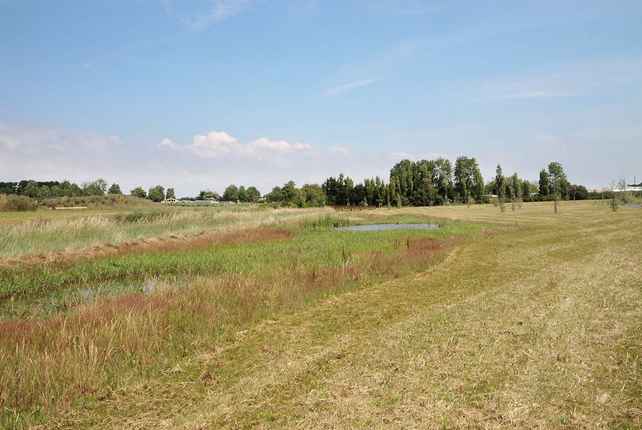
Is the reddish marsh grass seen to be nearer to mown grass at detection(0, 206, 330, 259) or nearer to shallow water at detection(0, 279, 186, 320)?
shallow water at detection(0, 279, 186, 320)

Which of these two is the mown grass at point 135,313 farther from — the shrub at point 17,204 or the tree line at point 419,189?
the tree line at point 419,189

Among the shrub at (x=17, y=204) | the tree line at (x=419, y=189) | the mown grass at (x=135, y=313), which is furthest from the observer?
the tree line at (x=419, y=189)

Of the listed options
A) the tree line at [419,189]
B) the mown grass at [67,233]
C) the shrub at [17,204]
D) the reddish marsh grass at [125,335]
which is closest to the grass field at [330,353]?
the reddish marsh grass at [125,335]

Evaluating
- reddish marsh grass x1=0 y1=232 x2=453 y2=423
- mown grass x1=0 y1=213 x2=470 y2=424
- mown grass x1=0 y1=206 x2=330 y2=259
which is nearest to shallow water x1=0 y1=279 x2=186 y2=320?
mown grass x1=0 y1=213 x2=470 y2=424

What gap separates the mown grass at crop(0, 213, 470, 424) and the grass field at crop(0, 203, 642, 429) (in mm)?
34

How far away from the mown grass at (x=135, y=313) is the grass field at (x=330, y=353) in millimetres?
34

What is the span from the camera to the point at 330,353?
19.1ft

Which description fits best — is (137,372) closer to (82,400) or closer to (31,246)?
(82,400)

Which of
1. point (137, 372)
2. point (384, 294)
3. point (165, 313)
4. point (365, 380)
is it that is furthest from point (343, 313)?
point (137, 372)

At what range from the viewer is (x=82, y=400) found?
14.6ft

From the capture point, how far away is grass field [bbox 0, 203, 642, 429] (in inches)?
162

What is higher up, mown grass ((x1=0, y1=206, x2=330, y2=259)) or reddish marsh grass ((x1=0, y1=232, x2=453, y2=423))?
mown grass ((x1=0, y1=206, x2=330, y2=259))

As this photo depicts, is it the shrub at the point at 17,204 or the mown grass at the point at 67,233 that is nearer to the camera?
the mown grass at the point at 67,233

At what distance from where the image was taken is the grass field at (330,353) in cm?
412
